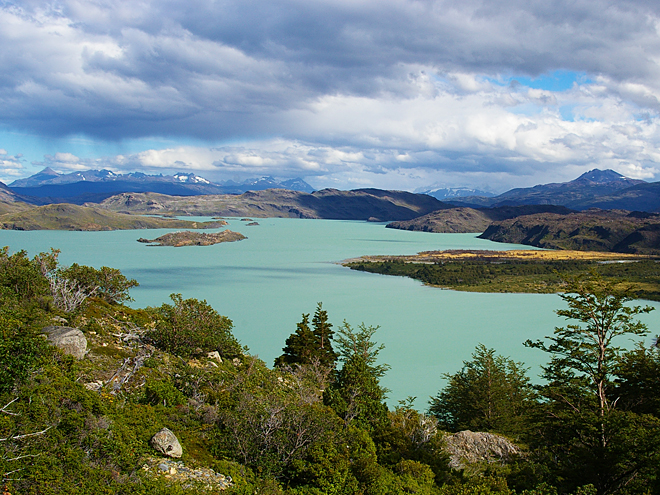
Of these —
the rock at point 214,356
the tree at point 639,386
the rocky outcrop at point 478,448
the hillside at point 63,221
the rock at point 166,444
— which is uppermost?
the hillside at point 63,221

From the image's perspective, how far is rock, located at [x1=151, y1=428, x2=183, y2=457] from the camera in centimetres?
1153

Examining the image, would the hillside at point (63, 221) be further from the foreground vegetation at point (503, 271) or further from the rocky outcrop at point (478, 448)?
the rocky outcrop at point (478, 448)

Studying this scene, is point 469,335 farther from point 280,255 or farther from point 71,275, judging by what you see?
point 280,255

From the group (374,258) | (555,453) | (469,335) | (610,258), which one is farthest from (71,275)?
(610,258)

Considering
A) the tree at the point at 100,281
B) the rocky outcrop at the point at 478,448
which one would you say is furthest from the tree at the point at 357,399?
the tree at the point at 100,281

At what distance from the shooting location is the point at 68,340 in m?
16.5

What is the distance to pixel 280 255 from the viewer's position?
4451 inches

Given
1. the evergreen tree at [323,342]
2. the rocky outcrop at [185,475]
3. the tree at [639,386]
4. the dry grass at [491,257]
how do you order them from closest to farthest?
the rocky outcrop at [185,475]
the tree at [639,386]
the evergreen tree at [323,342]
the dry grass at [491,257]

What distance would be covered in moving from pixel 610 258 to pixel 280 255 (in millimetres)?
77920

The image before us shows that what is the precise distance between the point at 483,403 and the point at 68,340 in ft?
59.4

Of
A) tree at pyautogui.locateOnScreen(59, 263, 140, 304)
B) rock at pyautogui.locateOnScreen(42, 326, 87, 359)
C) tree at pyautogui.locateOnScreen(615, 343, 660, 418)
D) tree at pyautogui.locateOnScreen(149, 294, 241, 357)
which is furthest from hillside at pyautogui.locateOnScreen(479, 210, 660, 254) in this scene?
rock at pyautogui.locateOnScreen(42, 326, 87, 359)

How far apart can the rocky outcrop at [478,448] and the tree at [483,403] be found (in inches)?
163

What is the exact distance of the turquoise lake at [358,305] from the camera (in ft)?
136

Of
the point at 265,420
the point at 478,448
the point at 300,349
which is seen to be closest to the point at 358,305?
the point at 300,349
